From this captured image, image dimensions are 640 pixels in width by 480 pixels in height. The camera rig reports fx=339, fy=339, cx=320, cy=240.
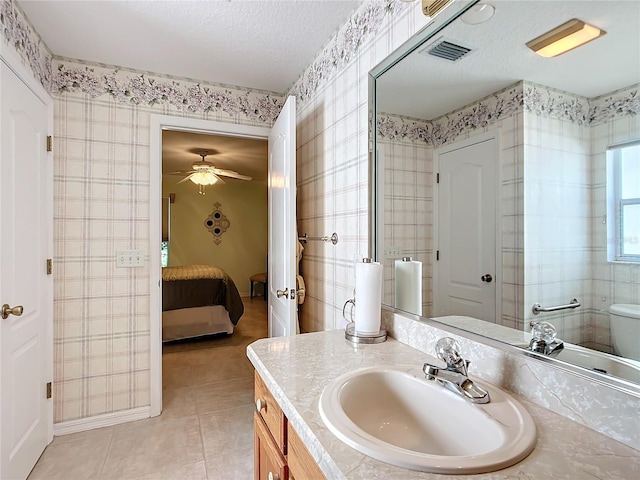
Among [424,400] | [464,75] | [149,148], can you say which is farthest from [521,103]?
[149,148]

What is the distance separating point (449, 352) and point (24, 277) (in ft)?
6.65

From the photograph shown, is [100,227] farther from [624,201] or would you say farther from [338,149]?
[624,201]

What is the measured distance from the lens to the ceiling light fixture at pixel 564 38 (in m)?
0.79

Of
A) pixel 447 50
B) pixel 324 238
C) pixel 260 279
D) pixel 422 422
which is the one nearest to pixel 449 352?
pixel 422 422

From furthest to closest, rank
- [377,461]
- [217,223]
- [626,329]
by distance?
[217,223]
[626,329]
[377,461]

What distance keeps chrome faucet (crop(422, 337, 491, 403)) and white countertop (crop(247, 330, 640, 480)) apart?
0.42 feet

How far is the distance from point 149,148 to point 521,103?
223cm

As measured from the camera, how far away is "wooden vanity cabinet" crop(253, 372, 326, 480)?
2.63 ft

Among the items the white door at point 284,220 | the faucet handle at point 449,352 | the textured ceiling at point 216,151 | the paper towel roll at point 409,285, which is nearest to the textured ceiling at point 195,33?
the white door at point 284,220

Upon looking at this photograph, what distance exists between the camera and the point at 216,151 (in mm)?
4559

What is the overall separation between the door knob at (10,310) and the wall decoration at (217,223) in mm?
5303

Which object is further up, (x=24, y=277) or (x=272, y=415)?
(x=24, y=277)

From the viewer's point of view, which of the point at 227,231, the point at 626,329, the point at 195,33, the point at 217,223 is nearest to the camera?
the point at 626,329

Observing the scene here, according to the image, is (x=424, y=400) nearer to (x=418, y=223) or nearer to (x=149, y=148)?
(x=418, y=223)
